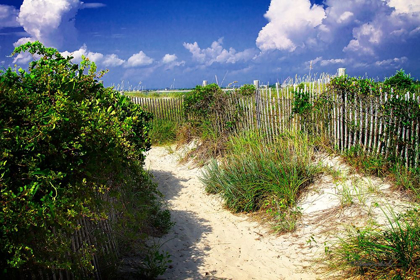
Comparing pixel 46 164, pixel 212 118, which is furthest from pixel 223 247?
pixel 212 118

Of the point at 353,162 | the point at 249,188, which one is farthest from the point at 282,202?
the point at 353,162

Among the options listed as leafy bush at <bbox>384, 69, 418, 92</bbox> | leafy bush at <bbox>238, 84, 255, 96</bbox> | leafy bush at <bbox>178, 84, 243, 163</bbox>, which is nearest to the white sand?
leafy bush at <bbox>178, 84, 243, 163</bbox>

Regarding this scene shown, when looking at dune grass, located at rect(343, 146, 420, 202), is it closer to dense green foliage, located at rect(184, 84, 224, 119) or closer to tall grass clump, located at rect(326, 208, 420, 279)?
tall grass clump, located at rect(326, 208, 420, 279)

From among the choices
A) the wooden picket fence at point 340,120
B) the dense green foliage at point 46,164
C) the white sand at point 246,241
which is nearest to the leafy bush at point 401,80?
the wooden picket fence at point 340,120

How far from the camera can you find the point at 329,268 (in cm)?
443

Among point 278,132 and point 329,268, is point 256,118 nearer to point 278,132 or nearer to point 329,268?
point 278,132

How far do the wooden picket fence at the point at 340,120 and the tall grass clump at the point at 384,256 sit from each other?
273 centimetres

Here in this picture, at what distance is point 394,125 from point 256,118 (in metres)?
3.65

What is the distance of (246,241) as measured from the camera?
224 inches

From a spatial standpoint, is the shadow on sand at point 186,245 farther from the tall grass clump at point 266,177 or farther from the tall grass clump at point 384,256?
the tall grass clump at point 384,256

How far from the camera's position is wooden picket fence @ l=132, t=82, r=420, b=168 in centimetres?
663

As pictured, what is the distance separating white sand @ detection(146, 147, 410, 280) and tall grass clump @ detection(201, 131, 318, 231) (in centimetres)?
25

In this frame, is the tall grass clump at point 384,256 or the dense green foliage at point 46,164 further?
the tall grass clump at point 384,256

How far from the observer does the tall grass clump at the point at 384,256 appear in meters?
3.83
